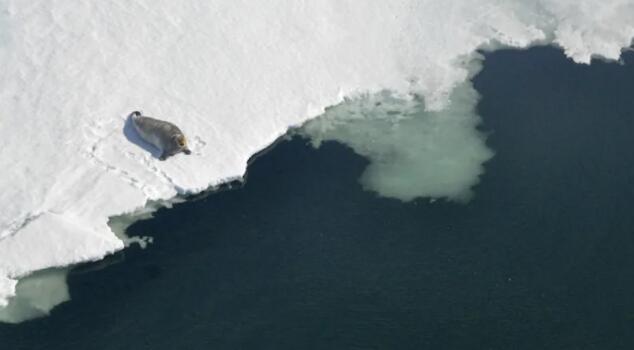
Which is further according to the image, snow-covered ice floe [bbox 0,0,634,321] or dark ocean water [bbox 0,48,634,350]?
snow-covered ice floe [bbox 0,0,634,321]

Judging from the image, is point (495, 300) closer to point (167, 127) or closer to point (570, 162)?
point (570, 162)

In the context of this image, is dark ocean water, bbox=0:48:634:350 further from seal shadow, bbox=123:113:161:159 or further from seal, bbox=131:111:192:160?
seal shadow, bbox=123:113:161:159

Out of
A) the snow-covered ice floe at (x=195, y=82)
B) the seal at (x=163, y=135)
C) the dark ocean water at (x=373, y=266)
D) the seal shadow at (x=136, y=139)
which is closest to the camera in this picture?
the dark ocean water at (x=373, y=266)


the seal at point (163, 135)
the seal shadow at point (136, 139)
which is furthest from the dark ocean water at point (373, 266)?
the seal shadow at point (136, 139)

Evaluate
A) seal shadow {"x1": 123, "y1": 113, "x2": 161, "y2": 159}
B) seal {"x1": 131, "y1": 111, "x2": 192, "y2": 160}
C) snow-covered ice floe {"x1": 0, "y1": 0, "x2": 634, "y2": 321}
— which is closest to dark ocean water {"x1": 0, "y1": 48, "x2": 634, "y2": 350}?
snow-covered ice floe {"x1": 0, "y1": 0, "x2": 634, "y2": 321}

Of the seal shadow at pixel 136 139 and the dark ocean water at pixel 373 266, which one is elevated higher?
the seal shadow at pixel 136 139

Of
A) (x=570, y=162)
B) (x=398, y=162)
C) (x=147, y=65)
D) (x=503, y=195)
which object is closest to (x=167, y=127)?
(x=147, y=65)

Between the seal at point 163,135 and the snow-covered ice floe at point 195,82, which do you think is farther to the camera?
the seal at point 163,135

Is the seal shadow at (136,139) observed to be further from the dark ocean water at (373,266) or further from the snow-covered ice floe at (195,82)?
the dark ocean water at (373,266)
